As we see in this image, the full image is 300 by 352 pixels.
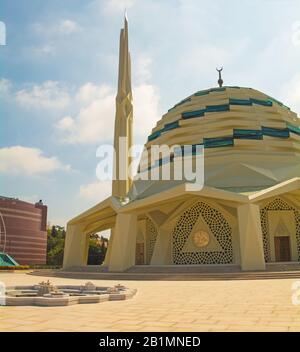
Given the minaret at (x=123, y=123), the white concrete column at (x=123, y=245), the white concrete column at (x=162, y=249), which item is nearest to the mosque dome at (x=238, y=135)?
the minaret at (x=123, y=123)

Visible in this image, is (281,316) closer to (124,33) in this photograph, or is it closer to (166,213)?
(166,213)

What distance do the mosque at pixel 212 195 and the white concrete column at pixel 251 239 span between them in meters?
0.05

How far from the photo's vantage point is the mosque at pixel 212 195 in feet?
72.2

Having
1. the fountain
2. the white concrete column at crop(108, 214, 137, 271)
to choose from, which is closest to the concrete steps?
the white concrete column at crop(108, 214, 137, 271)

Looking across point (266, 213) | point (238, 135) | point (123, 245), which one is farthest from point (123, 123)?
point (266, 213)

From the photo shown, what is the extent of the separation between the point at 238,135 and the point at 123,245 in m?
13.2

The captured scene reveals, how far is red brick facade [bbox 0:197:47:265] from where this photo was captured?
60.0 meters

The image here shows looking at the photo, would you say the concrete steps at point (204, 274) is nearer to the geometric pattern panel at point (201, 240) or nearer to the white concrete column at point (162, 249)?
the white concrete column at point (162, 249)

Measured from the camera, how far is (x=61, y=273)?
2317 centimetres

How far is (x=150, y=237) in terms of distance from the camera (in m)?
27.3

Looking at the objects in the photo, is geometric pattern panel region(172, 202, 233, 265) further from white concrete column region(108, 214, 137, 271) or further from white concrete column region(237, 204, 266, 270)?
white concrete column region(237, 204, 266, 270)
